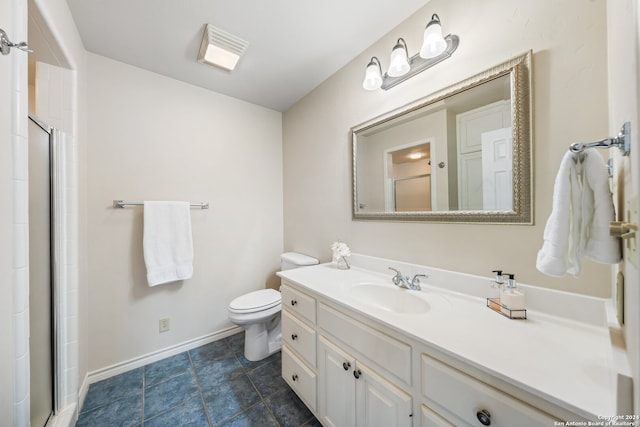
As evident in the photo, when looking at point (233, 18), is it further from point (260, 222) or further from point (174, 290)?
point (174, 290)

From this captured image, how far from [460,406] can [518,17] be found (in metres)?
1.47

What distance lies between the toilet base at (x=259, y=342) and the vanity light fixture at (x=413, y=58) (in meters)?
1.93

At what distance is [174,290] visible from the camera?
1.84 metres

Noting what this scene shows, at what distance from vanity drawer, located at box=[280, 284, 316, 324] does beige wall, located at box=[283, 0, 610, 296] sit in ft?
1.87

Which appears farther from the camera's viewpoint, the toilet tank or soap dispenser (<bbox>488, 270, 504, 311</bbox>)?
the toilet tank

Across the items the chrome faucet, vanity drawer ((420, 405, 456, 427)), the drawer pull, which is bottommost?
vanity drawer ((420, 405, 456, 427))

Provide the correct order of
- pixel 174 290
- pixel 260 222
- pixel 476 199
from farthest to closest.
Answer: pixel 260 222
pixel 174 290
pixel 476 199

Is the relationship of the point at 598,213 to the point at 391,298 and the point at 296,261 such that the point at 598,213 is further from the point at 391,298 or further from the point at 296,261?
the point at 296,261

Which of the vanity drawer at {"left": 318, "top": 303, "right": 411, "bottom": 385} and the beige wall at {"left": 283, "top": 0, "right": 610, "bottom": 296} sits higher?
the beige wall at {"left": 283, "top": 0, "right": 610, "bottom": 296}

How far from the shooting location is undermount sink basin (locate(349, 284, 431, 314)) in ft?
3.59

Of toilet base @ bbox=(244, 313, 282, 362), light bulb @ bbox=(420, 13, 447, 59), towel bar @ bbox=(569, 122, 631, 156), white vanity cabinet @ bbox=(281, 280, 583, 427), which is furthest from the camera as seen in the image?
toilet base @ bbox=(244, 313, 282, 362)

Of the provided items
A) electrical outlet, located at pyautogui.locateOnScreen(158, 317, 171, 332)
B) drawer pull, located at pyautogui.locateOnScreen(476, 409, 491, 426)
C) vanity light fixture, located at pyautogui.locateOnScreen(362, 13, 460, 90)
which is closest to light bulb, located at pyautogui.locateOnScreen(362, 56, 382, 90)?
vanity light fixture, located at pyautogui.locateOnScreen(362, 13, 460, 90)

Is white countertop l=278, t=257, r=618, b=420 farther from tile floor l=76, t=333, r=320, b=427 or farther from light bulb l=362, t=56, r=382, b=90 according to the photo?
light bulb l=362, t=56, r=382, b=90

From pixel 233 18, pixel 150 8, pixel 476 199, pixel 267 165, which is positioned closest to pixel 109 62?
pixel 150 8
